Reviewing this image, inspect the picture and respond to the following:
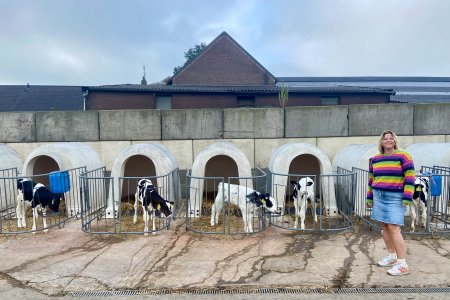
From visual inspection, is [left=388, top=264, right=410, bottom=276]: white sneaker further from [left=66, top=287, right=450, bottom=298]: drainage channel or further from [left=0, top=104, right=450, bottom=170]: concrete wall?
[left=0, top=104, right=450, bottom=170]: concrete wall

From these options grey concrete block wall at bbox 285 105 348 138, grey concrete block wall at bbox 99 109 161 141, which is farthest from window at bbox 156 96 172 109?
grey concrete block wall at bbox 285 105 348 138

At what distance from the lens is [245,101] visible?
21328 millimetres

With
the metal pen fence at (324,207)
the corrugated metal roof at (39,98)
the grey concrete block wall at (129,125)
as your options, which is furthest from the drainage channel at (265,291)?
the corrugated metal roof at (39,98)

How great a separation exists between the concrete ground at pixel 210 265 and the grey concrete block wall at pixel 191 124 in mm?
3595

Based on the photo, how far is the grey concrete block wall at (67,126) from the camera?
31.1 ft

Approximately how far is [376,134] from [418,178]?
3176 millimetres

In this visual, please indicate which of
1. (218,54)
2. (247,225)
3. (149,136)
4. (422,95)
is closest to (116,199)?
(149,136)

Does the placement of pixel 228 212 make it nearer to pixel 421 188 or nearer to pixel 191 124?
pixel 191 124

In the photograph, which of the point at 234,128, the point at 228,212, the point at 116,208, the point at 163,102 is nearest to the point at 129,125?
the point at 116,208

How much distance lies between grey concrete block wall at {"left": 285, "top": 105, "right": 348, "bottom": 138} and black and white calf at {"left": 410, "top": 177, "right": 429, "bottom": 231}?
126 inches

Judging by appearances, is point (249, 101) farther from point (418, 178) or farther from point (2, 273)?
point (2, 273)

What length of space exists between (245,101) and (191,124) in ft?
40.7

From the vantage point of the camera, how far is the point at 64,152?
797 cm

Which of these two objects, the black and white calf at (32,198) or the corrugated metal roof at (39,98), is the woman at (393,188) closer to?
the black and white calf at (32,198)
